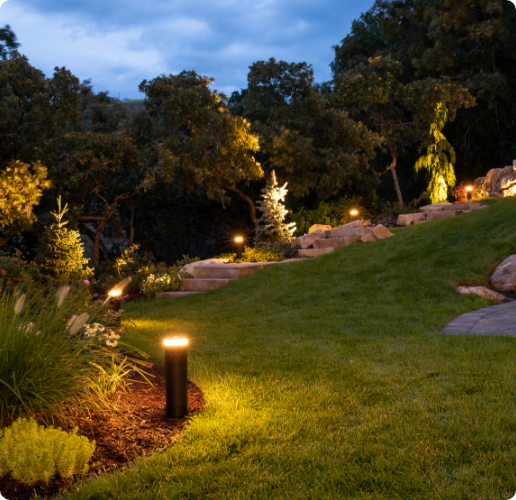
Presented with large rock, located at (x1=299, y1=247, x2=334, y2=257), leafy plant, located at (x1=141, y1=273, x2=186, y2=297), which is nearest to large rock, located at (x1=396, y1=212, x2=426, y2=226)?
large rock, located at (x1=299, y1=247, x2=334, y2=257)

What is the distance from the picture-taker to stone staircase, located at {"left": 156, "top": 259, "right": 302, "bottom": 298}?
11750 mm

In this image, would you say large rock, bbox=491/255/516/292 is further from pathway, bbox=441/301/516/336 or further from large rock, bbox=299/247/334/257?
large rock, bbox=299/247/334/257

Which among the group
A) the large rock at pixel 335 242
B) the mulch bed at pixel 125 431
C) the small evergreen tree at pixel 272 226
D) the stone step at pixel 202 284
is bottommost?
the mulch bed at pixel 125 431

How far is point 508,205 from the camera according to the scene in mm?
12383

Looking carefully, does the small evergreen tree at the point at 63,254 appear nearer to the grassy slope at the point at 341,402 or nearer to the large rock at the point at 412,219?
the grassy slope at the point at 341,402

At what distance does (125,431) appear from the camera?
3.44 metres

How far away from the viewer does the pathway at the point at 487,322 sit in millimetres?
6078

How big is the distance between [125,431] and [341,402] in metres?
1.73

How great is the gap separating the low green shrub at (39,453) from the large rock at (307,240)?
37.4 ft

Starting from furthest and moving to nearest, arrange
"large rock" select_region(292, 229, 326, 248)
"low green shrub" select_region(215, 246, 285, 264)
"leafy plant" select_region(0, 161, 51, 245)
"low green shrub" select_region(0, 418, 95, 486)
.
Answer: "large rock" select_region(292, 229, 326, 248), "low green shrub" select_region(215, 246, 285, 264), "leafy plant" select_region(0, 161, 51, 245), "low green shrub" select_region(0, 418, 95, 486)

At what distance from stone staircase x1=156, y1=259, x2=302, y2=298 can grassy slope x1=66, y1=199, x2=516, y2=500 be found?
2547mm

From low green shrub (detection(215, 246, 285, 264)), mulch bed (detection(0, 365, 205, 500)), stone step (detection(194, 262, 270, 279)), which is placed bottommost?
mulch bed (detection(0, 365, 205, 500))

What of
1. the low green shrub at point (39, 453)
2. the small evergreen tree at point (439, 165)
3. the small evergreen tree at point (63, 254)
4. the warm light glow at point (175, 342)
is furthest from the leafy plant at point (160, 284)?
the small evergreen tree at point (439, 165)

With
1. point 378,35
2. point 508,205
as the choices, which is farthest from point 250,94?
point 508,205
